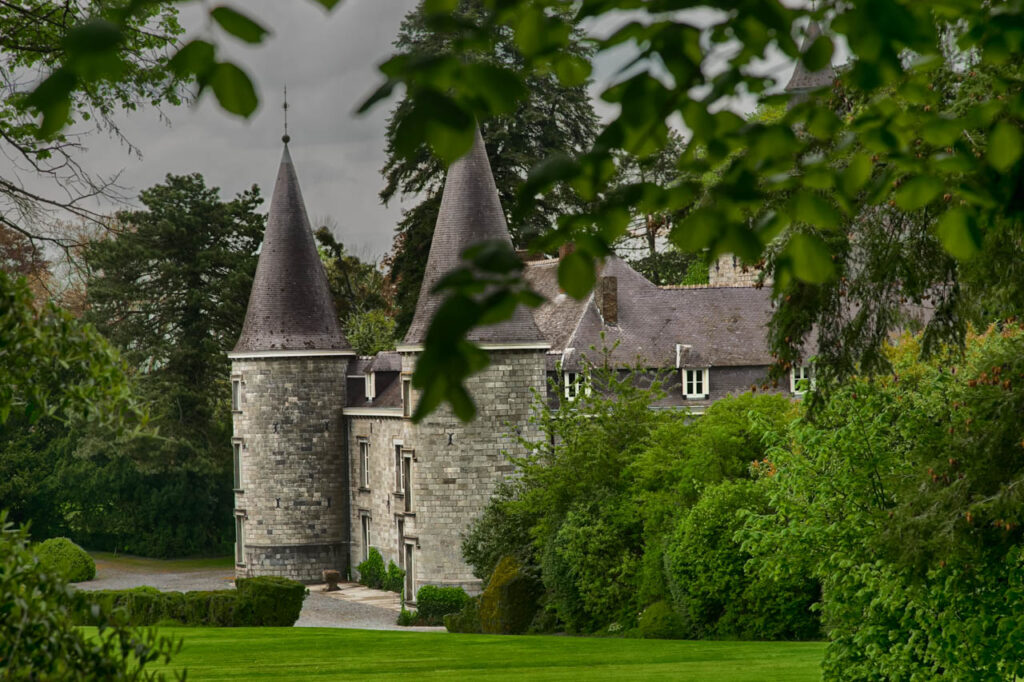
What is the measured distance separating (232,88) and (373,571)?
34496mm

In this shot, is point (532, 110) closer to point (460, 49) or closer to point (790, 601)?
point (790, 601)

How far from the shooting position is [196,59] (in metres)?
2.29

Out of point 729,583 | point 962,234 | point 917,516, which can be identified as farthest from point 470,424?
point 962,234

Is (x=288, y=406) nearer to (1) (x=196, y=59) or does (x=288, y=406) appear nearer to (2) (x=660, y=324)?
(2) (x=660, y=324)

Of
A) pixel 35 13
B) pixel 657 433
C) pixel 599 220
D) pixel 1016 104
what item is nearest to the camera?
pixel 599 220

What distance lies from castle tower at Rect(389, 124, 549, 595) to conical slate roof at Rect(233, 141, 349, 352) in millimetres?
5748

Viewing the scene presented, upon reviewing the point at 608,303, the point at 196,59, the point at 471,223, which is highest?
the point at 471,223

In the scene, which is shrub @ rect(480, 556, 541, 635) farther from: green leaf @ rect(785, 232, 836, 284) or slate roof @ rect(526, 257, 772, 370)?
green leaf @ rect(785, 232, 836, 284)

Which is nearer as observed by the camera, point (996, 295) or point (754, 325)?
point (996, 295)

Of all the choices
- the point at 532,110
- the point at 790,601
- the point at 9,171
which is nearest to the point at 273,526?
the point at 532,110

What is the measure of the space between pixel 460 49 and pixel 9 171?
834 cm

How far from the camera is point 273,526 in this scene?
3631 cm

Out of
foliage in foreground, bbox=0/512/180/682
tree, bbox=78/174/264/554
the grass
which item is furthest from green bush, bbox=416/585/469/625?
foliage in foreground, bbox=0/512/180/682

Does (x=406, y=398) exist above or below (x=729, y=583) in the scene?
above
